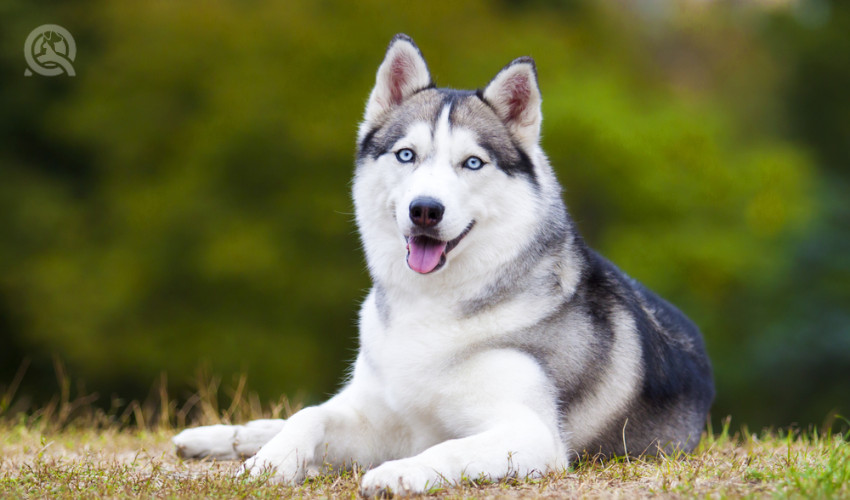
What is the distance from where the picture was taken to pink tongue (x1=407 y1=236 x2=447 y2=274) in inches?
198

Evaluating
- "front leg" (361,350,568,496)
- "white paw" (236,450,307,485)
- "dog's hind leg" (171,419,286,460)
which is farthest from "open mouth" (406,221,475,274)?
"dog's hind leg" (171,419,286,460)

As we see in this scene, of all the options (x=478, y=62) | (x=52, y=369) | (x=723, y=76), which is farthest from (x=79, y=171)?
(x=723, y=76)

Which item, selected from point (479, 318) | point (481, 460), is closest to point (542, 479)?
point (481, 460)

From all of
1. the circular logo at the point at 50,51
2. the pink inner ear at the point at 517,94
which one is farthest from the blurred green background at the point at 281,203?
the pink inner ear at the point at 517,94

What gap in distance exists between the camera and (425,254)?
5.05 meters

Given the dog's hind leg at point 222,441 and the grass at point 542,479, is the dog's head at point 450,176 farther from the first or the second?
the dog's hind leg at point 222,441

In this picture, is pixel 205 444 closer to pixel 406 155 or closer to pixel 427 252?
pixel 427 252

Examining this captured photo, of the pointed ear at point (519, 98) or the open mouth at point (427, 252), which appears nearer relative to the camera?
the open mouth at point (427, 252)

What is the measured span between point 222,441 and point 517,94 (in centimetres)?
283

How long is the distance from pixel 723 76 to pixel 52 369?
22.7m

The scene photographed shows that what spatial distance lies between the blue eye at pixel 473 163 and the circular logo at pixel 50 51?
54.2 feet

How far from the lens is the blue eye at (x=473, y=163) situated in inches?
204

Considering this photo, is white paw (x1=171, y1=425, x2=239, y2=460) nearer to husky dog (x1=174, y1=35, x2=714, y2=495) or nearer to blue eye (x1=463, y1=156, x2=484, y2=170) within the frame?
husky dog (x1=174, y1=35, x2=714, y2=495)

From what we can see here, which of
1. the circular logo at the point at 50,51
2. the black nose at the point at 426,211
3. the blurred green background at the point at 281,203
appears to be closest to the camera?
the black nose at the point at 426,211
